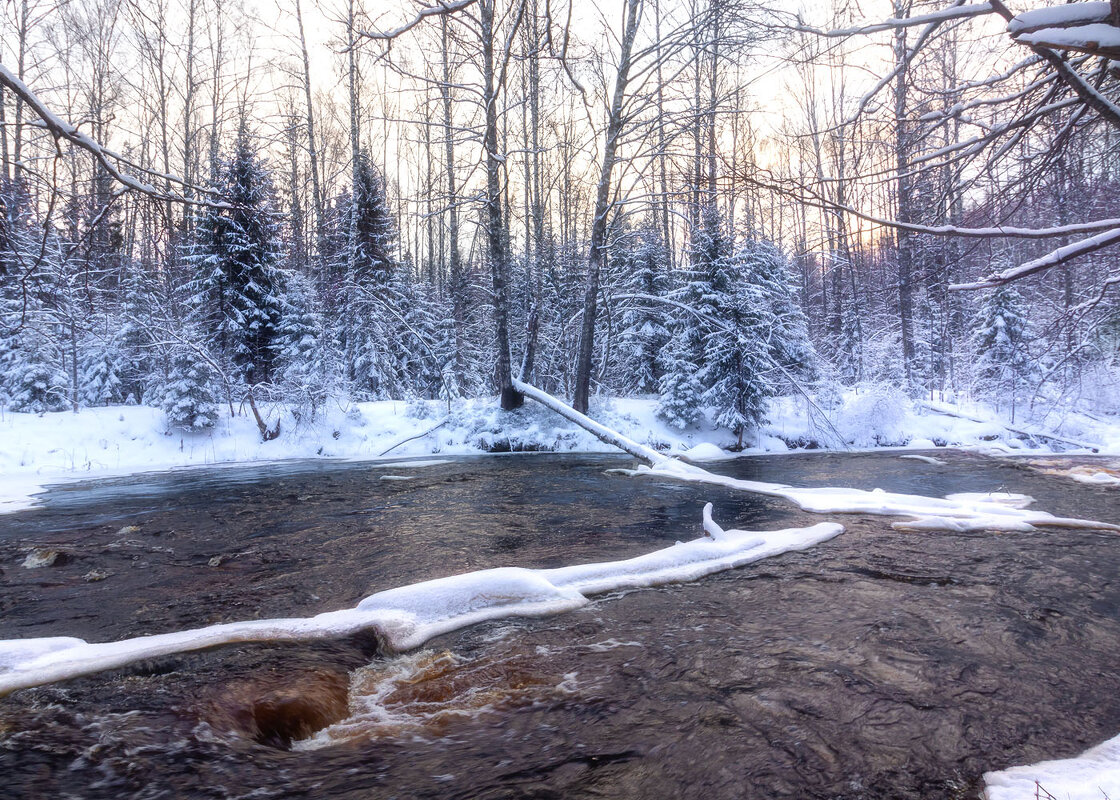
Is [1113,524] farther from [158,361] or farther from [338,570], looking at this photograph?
[158,361]

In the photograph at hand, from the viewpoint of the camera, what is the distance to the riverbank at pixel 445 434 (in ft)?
42.0

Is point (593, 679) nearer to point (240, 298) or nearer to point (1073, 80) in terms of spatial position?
point (1073, 80)

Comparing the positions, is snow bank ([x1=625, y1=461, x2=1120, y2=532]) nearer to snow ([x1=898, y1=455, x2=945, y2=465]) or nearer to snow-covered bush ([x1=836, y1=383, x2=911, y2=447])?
snow ([x1=898, y1=455, x2=945, y2=465])

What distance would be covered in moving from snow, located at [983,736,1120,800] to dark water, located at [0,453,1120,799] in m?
0.07

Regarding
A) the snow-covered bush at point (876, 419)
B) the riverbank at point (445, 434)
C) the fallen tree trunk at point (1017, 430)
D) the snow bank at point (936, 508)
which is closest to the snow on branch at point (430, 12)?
the snow bank at point (936, 508)

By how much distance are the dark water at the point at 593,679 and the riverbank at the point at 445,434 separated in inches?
313

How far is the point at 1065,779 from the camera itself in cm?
201

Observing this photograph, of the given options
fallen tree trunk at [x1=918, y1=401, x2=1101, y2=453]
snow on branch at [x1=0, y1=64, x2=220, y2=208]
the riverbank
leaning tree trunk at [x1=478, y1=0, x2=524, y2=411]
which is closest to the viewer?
snow on branch at [x1=0, y1=64, x2=220, y2=208]

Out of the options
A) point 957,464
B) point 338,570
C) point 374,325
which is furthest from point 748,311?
point 338,570

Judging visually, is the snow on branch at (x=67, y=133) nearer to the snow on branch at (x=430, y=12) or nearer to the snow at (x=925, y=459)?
the snow on branch at (x=430, y=12)

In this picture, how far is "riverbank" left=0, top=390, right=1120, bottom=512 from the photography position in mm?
12797

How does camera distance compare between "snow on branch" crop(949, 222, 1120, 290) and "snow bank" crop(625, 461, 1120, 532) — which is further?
"snow bank" crop(625, 461, 1120, 532)

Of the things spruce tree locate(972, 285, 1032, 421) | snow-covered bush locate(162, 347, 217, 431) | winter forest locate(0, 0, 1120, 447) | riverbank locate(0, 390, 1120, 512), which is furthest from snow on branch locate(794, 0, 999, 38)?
spruce tree locate(972, 285, 1032, 421)

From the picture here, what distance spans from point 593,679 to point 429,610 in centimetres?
134
